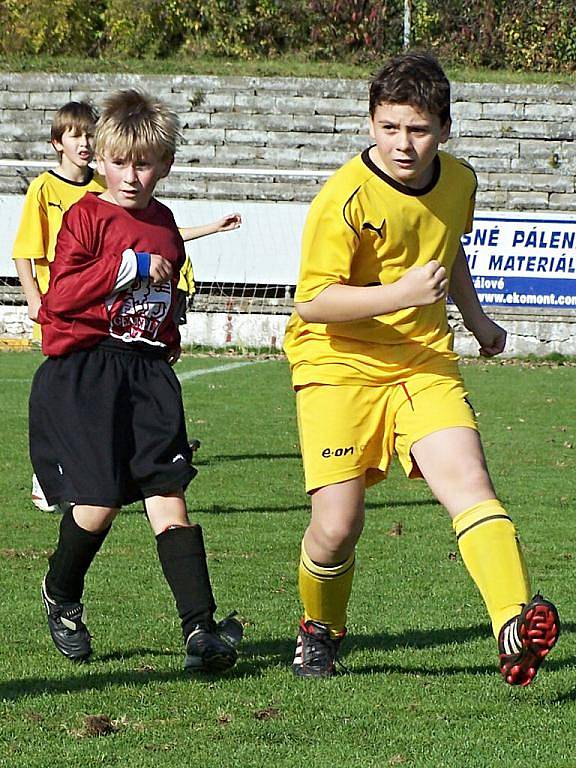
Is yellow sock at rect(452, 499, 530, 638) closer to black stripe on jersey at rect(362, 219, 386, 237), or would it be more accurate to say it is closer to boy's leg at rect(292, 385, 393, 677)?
boy's leg at rect(292, 385, 393, 677)

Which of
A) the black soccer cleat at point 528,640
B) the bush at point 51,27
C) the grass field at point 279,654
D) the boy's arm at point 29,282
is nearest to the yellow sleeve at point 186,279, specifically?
the grass field at point 279,654

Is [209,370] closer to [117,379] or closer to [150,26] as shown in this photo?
[117,379]

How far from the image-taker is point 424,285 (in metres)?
3.71

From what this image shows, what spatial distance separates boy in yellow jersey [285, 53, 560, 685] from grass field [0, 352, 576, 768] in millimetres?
343

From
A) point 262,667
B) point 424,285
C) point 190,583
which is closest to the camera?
point 424,285

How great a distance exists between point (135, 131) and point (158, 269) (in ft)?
1.43

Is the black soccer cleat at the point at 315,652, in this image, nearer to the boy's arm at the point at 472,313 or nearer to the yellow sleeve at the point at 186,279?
the boy's arm at the point at 472,313

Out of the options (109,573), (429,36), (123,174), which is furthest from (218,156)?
(123,174)

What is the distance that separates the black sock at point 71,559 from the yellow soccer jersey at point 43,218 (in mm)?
2880

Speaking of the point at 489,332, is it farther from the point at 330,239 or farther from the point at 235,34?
the point at 235,34

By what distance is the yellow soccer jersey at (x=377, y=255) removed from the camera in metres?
3.99

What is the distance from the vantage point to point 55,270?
14.3ft

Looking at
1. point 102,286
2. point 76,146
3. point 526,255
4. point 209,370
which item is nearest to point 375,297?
point 102,286

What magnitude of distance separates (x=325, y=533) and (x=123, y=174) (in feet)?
4.25
